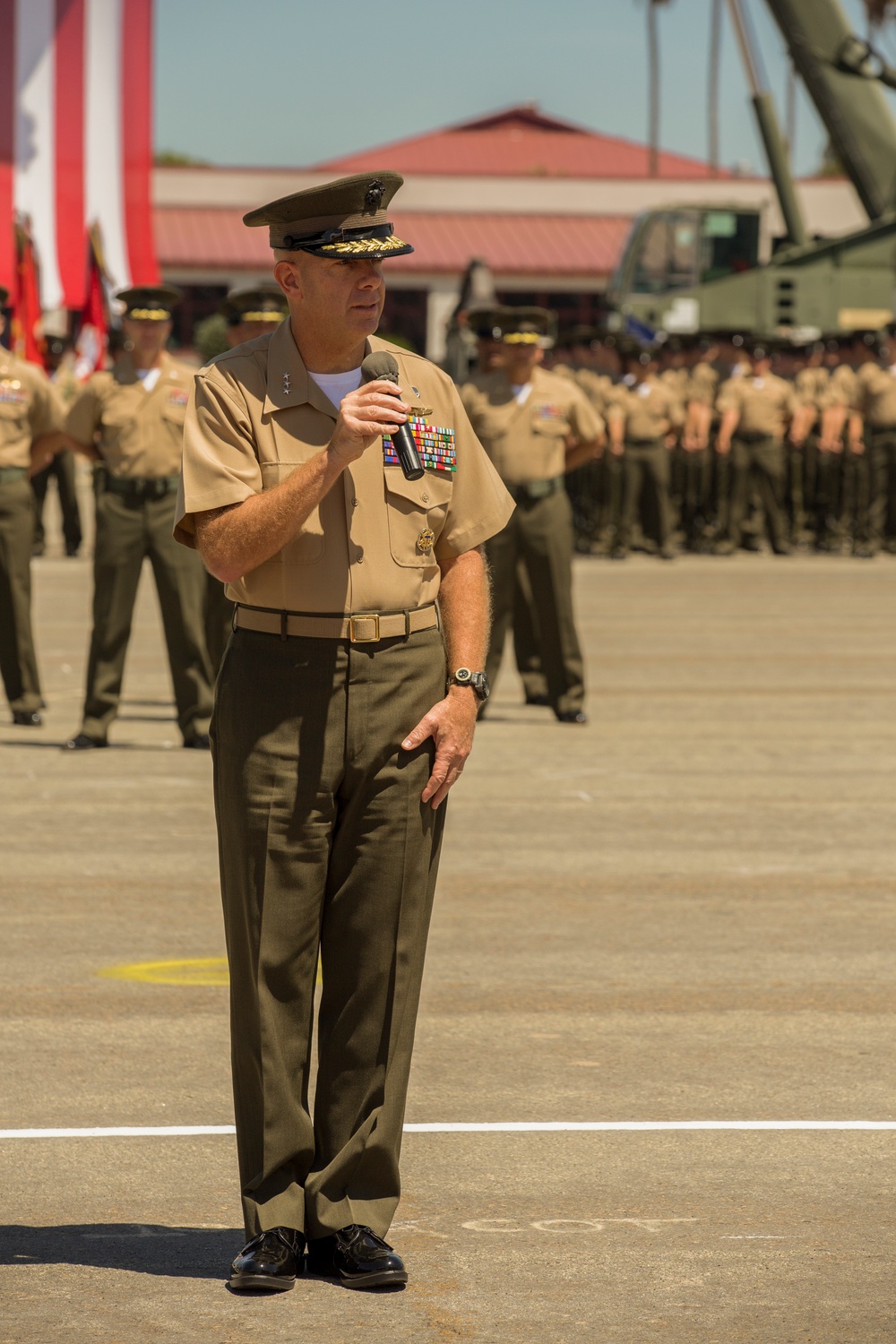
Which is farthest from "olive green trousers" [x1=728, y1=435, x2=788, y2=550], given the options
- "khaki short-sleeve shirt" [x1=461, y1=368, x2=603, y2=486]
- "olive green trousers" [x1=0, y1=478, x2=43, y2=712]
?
"olive green trousers" [x1=0, y1=478, x2=43, y2=712]

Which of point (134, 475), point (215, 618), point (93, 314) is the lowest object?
point (93, 314)

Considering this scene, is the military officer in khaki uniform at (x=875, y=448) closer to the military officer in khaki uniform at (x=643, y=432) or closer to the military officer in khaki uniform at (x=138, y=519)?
the military officer in khaki uniform at (x=643, y=432)

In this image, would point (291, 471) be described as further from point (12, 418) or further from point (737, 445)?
point (737, 445)

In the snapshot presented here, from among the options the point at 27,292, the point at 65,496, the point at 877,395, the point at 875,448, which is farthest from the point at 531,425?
the point at 27,292

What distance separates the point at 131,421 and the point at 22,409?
0.71 m

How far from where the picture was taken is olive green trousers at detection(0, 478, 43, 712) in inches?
466

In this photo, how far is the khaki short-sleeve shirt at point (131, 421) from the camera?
11.3 meters

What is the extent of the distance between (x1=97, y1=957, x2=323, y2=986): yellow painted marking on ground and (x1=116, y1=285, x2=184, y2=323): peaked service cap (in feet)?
16.8

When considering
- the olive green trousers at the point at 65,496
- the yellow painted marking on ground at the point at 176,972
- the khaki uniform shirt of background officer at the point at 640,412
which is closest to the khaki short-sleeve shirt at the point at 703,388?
the khaki uniform shirt of background officer at the point at 640,412

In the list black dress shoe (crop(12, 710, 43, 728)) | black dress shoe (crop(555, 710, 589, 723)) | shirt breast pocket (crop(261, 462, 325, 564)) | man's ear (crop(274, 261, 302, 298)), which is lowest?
black dress shoe (crop(555, 710, 589, 723))

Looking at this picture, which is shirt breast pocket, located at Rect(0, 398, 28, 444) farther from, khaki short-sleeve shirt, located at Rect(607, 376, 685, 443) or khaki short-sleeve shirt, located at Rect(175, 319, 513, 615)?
khaki short-sleeve shirt, located at Rect(607, 376, 685, 443)

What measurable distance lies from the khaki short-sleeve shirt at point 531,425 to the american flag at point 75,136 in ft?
39.2

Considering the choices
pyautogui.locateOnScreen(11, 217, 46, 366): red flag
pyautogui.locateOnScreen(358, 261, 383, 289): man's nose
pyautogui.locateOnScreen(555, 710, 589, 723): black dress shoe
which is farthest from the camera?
pyautogui.locateOnScreen(11, 217, 46, 366): red flag

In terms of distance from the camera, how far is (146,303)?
1141 cm
